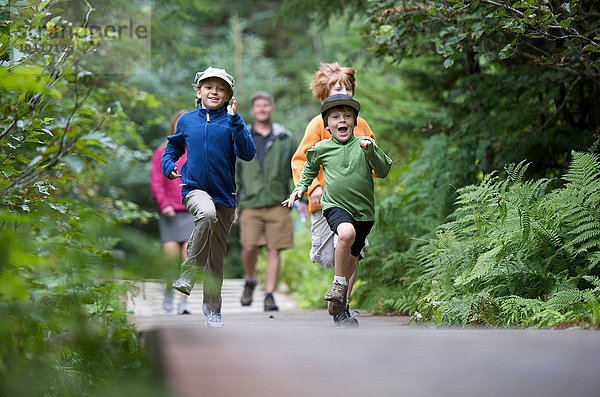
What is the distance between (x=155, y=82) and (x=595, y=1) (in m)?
18.7

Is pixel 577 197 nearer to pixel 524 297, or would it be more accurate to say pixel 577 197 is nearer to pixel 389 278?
pixel 524 297

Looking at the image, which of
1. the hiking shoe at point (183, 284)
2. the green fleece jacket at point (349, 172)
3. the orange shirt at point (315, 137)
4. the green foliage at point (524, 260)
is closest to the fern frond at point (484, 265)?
the green foliage at point (524, 260)

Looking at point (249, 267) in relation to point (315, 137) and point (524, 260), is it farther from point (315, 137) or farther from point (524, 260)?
point (524, 260)

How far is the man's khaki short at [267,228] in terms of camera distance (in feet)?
33.6

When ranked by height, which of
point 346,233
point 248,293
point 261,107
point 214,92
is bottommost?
point 248,293

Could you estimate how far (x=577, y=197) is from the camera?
5.93 m

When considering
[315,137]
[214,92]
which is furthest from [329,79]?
[214,92]

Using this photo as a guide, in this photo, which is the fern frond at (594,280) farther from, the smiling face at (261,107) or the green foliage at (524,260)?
the smiling face at (261,107)

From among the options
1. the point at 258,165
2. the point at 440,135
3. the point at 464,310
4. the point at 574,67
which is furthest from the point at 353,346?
the point at 258,165

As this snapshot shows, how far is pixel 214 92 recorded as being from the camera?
679 cm

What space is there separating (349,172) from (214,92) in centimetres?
124

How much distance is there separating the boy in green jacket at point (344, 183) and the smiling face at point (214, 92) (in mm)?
784

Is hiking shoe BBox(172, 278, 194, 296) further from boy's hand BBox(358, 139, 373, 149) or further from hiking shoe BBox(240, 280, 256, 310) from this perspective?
hiking shoe BBox(240, 280, 256, 310)

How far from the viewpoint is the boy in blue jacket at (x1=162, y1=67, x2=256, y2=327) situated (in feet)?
21.5
